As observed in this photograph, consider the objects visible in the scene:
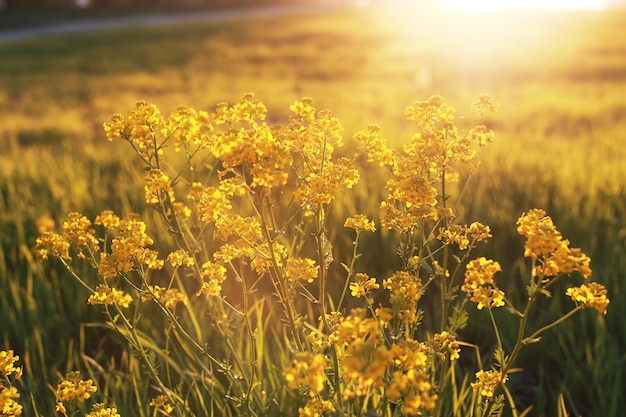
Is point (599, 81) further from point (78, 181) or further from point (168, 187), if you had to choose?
point (168, 187)

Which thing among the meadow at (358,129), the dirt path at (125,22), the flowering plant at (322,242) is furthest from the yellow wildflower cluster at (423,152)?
the dirt path at (125,22)

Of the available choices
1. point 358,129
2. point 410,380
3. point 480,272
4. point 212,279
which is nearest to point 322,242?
point 212,279

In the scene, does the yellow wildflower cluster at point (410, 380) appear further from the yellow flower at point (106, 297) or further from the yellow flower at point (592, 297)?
the yellow flower at point (106, 297)

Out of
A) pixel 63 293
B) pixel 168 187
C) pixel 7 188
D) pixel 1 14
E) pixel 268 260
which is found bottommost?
pixel 63 293

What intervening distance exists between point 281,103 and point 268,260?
22.4ft

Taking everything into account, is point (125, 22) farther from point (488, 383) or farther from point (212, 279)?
point (488, 383)

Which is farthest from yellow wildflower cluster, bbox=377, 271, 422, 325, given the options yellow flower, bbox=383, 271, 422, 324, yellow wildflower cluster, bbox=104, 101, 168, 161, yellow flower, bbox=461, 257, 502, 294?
yellow wildflower cluster, bbox=104, 101, 168, 161

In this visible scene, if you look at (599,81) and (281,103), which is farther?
(599,81)

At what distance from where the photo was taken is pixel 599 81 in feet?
31.5

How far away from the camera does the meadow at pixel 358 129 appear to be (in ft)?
8.64

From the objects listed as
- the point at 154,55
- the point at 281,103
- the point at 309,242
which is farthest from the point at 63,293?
the point at 154,55

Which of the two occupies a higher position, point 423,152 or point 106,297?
point 423,152

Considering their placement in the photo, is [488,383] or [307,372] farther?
[488,383]

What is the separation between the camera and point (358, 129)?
532 cm
